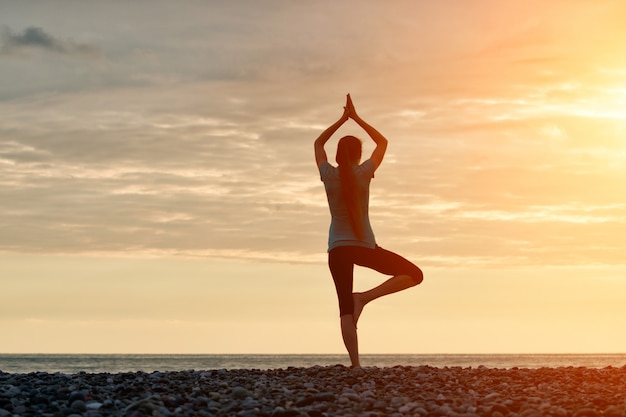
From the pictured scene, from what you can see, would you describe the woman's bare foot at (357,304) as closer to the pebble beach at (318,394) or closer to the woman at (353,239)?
the woman at (353,239)

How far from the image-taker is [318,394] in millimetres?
10523

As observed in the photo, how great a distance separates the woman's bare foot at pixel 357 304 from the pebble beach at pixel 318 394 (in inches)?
34.4

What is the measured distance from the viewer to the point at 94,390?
11422 millimetres

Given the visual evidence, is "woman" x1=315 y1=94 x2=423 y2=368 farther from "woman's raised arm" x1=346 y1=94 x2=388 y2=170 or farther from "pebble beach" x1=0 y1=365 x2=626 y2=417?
"pebble beach" x1=0 y1=365 x2=626 y2=417

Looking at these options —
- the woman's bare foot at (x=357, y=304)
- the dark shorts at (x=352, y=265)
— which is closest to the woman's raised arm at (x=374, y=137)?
the dark shorts at (x=352, y=265)

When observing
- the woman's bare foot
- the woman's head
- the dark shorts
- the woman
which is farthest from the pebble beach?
the woman's head

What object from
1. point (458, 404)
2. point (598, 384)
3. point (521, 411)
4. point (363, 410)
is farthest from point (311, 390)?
point (598, 384)

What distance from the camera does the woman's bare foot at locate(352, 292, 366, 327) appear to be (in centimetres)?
1313

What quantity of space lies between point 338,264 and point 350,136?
2.07m

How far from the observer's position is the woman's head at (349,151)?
12922mm

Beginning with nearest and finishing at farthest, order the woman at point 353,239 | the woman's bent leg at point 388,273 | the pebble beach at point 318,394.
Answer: the pebble beach at point 318,394
the woman at point 353,239
the woman's bent leg at point 388,273

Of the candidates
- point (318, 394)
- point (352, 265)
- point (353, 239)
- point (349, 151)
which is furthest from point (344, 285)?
point (318, 394)

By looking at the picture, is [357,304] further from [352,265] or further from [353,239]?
[353,239]

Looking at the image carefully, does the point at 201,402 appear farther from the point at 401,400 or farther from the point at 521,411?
the point at 521,411
